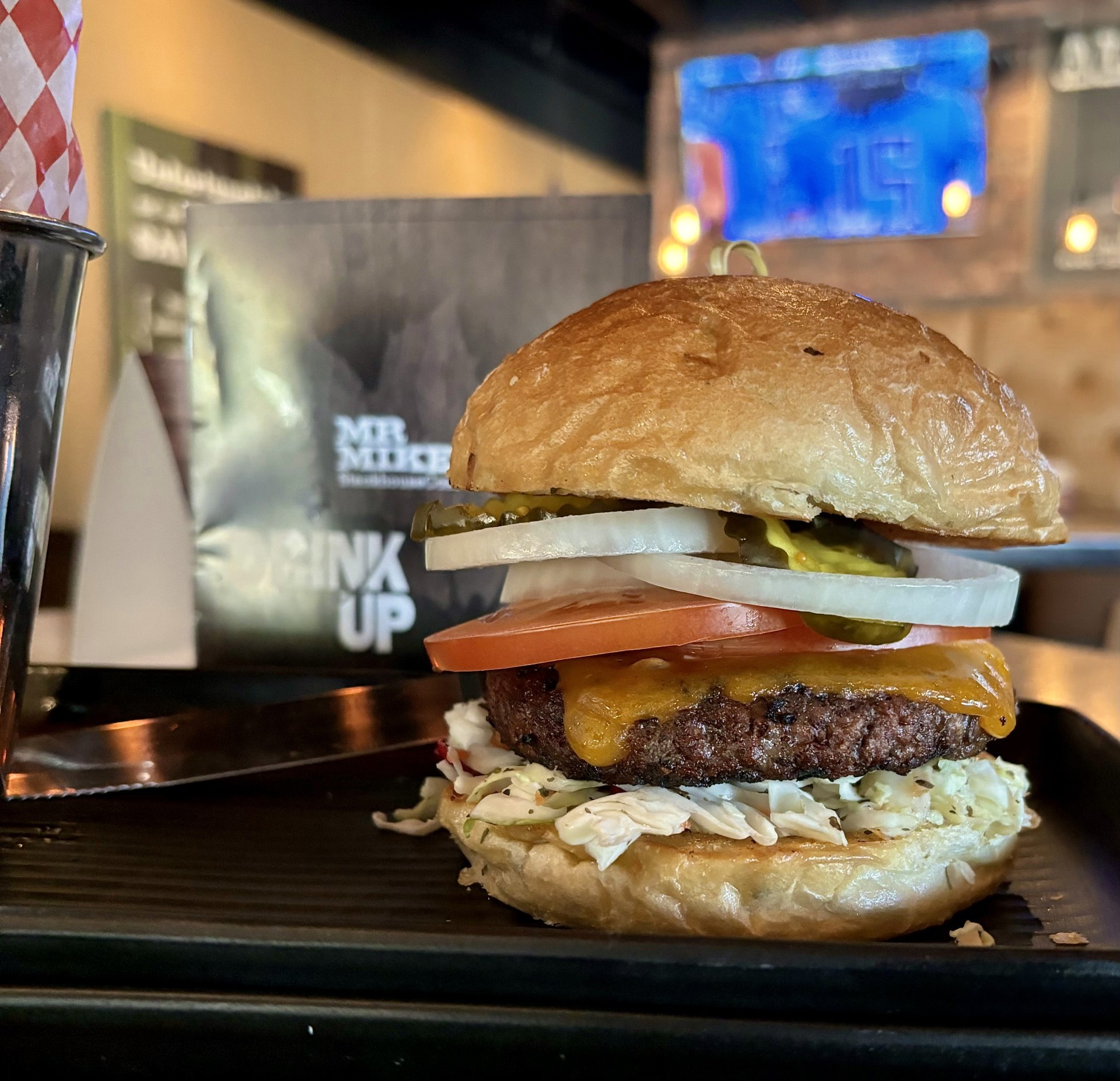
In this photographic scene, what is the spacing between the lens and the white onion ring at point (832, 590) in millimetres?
1168

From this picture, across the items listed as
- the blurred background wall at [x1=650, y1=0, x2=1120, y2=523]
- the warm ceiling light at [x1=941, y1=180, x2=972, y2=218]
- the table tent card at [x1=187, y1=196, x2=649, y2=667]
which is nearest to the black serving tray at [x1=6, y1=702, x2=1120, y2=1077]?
the table tent card at [x1=187, y1=196, x2=649, y2=667]

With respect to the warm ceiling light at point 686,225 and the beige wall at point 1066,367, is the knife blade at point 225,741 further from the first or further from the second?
the beige wall at point 1066,367

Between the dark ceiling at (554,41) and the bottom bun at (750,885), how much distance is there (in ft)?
19.6

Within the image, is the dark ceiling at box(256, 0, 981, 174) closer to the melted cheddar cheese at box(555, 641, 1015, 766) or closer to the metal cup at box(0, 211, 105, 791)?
the metal cup at box(0, 211, 105, 791)

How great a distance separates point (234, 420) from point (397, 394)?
356 mm

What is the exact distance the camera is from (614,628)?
1.21 metres

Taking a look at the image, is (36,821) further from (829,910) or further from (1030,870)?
(1030,870)

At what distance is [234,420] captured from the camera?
2.07 m

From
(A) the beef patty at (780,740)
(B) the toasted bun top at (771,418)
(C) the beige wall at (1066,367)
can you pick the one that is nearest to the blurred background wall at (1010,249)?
(C) the beige wall at (1066,367)

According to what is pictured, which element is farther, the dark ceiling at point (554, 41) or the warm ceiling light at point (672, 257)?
the warm ceiling light at point (672, 257)

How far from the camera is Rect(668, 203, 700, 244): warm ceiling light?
6586 millimetres

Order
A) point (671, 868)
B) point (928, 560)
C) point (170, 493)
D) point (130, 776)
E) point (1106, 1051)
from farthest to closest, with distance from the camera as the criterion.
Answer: point (170, 493) → point (130, 776) → point (928, 560) → point (671, 868) → point (1106, 1051)

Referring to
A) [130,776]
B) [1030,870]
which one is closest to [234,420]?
[130,776]

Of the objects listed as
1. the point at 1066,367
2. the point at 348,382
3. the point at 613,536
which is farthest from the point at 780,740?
the point at 1066,367
